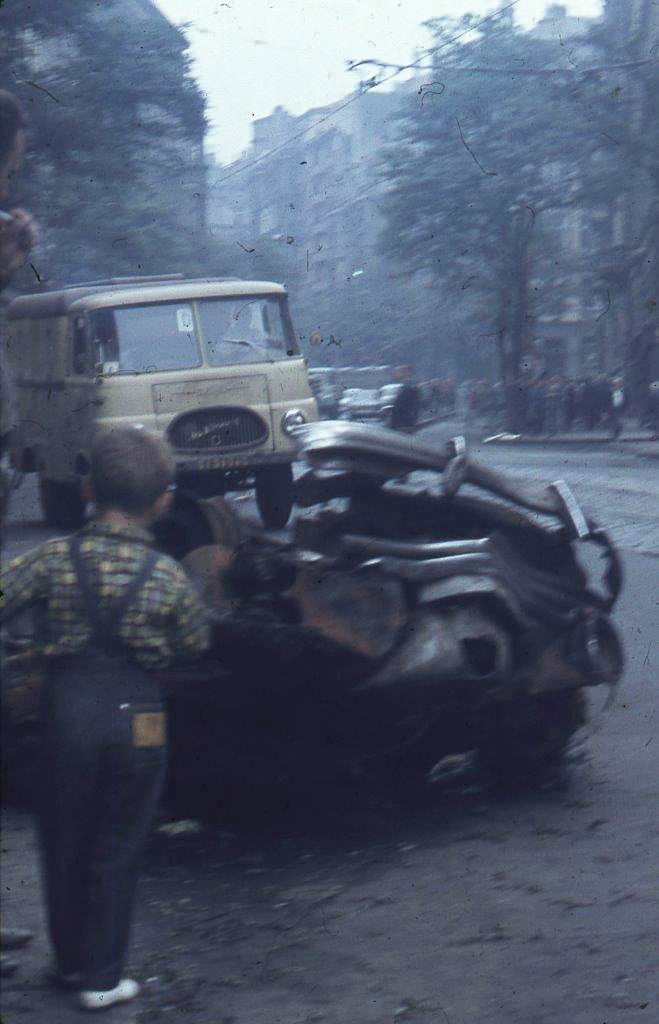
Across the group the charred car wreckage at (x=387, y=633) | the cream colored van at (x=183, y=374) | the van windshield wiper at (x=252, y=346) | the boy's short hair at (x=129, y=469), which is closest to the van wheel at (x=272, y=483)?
the cream colored van at (x=183, y=374)

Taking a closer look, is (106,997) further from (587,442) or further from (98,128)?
(587,442)

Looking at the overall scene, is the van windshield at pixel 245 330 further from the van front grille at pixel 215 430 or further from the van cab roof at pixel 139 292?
the van front grille at pixel 215 430

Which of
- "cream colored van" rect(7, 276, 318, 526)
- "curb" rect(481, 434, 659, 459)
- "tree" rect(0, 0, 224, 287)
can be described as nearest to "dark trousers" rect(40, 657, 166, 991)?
"cream colored van" rect(7, 276, 318, 526)

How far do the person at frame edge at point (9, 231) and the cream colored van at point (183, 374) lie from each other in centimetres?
1099

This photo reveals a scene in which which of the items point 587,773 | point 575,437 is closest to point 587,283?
point 575,437

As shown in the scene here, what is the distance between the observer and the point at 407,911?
449cm

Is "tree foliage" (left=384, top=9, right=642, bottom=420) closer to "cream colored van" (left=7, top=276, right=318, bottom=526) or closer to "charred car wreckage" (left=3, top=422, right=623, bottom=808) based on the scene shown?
"cream colored van" (left=7, top=276, right=318, bottom=526)

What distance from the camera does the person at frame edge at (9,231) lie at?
3.29m

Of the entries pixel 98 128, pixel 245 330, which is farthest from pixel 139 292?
pixel 98 128

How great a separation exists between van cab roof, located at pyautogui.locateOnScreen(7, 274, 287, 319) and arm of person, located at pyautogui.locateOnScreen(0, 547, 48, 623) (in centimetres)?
1198

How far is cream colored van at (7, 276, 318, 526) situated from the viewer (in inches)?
599

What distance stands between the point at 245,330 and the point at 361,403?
1082 inches

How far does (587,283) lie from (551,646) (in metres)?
35.3

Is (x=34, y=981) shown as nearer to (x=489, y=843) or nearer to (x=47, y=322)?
(x=489, y=843)
